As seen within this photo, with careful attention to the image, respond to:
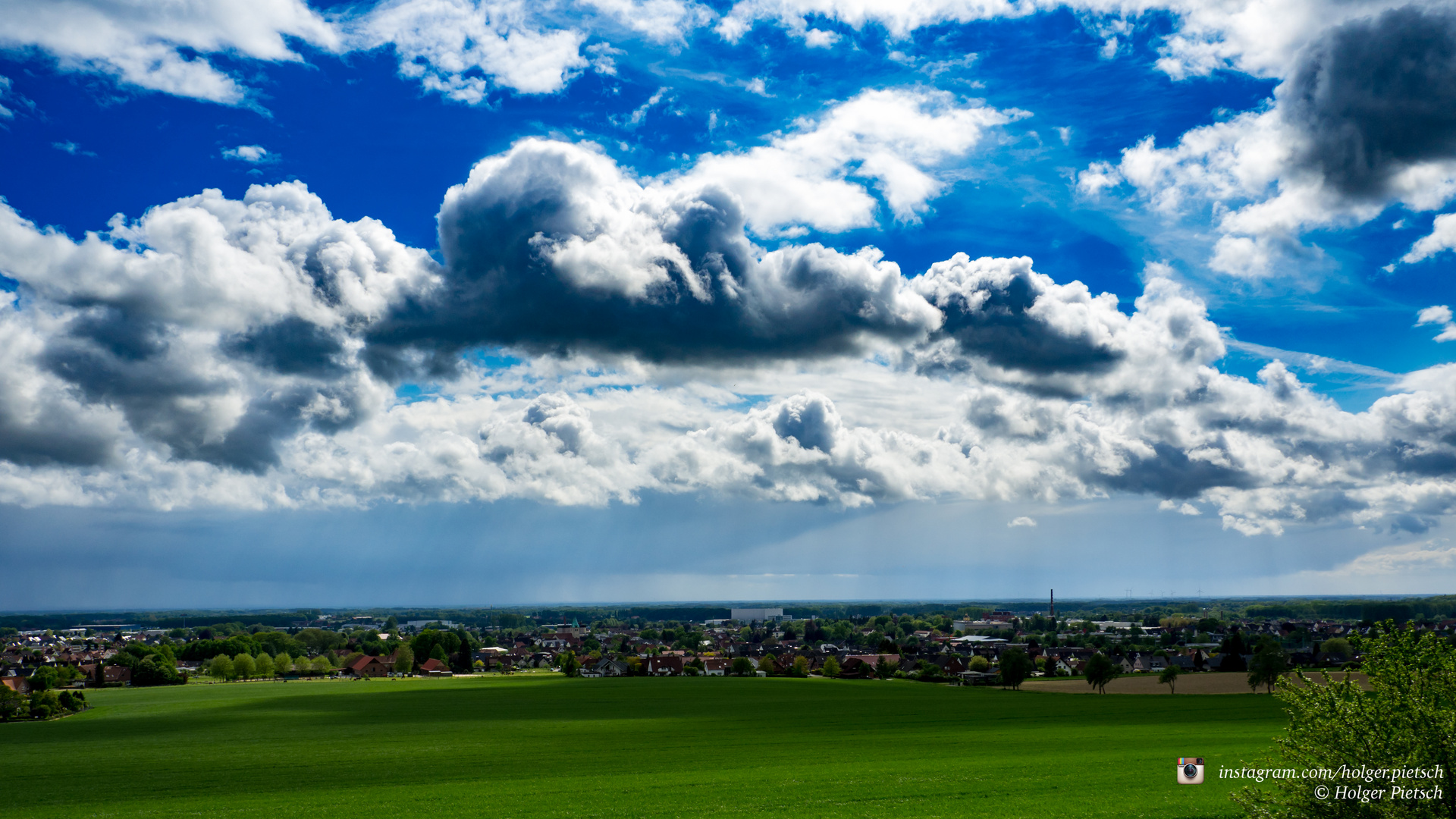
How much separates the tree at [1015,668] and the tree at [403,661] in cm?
9370

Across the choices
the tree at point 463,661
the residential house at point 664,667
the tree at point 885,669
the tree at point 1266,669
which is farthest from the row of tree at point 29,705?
the tree at point 1266,669

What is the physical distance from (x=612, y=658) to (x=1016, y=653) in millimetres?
64654

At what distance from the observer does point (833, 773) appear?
34.5m

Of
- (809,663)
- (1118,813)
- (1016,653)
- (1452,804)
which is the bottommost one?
(809,663)

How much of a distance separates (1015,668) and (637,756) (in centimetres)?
7347

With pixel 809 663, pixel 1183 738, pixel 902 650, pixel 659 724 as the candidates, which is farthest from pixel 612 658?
pixel 1183 738

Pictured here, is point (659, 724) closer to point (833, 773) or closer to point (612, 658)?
point (833, 773)

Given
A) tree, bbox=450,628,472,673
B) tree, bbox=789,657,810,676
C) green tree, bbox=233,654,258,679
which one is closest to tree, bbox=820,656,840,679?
tree, bbox=789,657,810,676

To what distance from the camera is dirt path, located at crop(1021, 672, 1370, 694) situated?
9031 centimetres

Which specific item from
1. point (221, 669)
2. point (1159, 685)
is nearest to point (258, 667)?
point (221, 669)

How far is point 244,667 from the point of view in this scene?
130 m

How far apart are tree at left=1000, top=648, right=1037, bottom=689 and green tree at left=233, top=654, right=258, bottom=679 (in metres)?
111

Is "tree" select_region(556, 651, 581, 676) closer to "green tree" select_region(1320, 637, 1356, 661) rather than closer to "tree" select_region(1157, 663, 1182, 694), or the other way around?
"tree" select_region(1157, 663, 1182, 694)

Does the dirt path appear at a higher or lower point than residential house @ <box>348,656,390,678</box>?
higher
